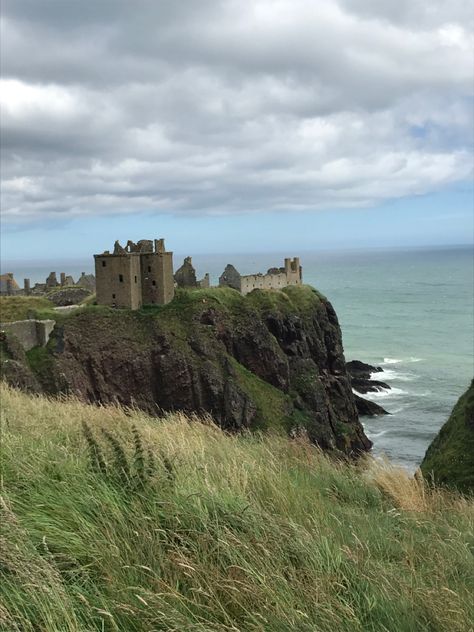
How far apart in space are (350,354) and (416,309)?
6441 cm

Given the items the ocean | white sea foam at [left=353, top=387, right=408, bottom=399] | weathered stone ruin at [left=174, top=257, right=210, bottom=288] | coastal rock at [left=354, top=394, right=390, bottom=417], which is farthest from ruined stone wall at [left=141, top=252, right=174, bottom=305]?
white sea foam at [left=353, top=387, right=408, bottom=399]

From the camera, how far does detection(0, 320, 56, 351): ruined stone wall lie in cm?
4397

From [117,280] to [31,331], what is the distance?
10691 millimetres

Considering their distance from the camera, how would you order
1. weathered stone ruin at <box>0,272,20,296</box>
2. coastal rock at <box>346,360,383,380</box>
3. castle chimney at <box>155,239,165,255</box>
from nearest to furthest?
castle chimney at <box>155,239,165,255</box>
weathered stone ruin at <box>0,272,20,296</box>
coastal rock at <box>346,360,383,380</box>

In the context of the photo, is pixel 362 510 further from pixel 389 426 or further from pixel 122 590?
pixel 389 426

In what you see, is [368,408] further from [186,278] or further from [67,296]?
[67,296]

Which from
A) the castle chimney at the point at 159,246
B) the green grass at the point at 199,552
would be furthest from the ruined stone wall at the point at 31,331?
the green grass at the point at 199,552

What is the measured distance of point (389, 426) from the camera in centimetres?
6456

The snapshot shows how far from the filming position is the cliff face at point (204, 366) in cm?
4766

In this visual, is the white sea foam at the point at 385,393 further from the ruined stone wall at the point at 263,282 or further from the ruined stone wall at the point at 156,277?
the ruined stone wall at the point at 156,277

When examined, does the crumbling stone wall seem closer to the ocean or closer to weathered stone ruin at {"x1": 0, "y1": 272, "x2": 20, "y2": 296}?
weathered stone ruin at {"x1": 0, "y1": 272, "x2": 20, "y2": 296}

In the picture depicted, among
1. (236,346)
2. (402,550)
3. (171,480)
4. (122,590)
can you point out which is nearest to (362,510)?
(402,550)

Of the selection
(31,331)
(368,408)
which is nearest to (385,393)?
(368,408)

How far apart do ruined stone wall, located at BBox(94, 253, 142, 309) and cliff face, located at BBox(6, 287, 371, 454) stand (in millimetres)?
1658
